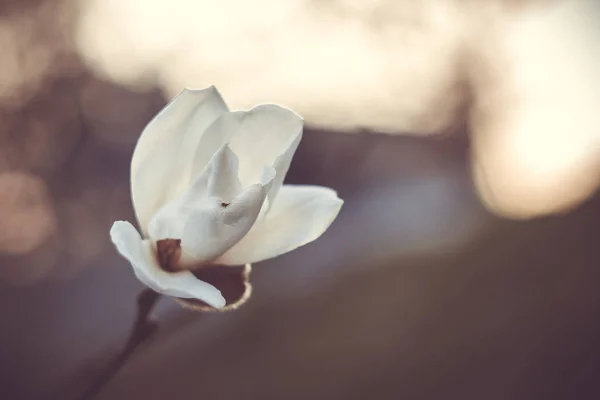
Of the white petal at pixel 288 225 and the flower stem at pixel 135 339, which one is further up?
the white petal at pixel 288 225

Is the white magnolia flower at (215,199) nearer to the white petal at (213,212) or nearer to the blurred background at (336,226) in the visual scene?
the white petal at (213,212)

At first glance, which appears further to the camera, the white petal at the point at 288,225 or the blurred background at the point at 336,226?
the blurred background at the point at 336,226

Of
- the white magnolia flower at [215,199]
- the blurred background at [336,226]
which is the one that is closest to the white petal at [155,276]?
the white magnolia flower at [215,199]

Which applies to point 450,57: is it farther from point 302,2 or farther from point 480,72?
point 302,2

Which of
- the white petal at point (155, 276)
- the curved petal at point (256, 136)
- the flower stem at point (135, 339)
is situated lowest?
the flower stem at point (135, 339)

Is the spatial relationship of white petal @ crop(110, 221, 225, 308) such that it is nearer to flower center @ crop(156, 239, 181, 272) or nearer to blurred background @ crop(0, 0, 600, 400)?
flower center @ crop(156, 239, 181, 272)

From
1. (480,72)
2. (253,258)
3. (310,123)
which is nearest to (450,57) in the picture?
(480,72)
